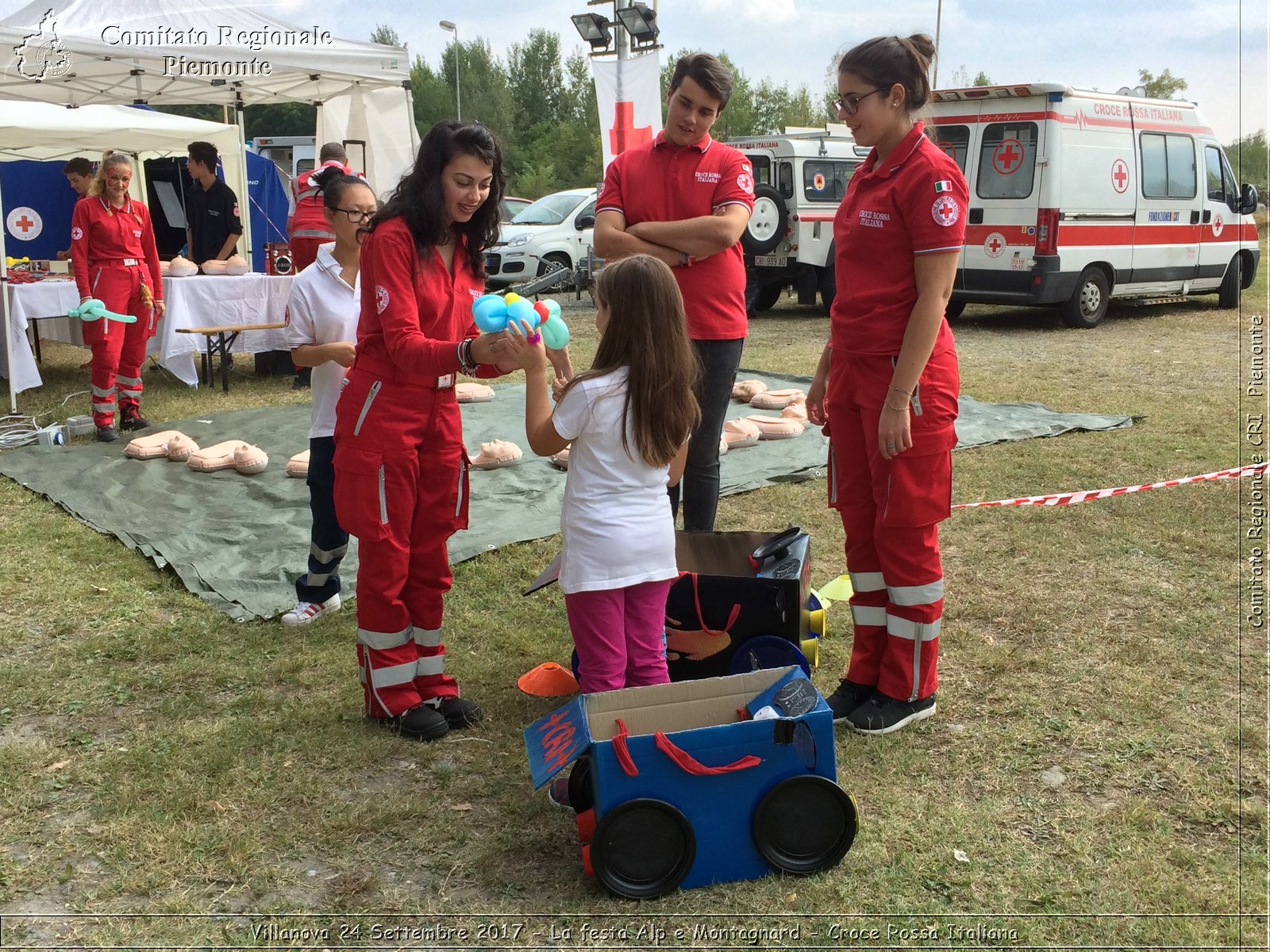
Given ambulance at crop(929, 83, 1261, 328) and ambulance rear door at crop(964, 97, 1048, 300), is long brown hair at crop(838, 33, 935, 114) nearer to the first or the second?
ambulance at crop(929, 83, 1261, 328)

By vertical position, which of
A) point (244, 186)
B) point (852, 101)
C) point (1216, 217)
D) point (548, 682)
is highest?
point (244, 186)

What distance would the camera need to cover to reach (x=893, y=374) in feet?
9.93

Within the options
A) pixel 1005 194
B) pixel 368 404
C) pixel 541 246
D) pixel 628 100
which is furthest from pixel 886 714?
pixel 541 246

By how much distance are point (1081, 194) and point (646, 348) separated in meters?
11.0

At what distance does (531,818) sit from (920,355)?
1645 mm

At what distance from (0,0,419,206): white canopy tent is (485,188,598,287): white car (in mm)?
3527

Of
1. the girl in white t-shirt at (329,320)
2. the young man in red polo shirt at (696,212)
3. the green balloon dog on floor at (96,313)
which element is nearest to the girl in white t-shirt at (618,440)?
the young man in red polo shirt at (696,212)

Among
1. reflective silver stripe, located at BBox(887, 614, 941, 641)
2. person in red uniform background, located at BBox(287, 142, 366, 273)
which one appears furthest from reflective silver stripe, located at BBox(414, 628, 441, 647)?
person in red uniform background, located at BBox(287, 142, 366, 273)

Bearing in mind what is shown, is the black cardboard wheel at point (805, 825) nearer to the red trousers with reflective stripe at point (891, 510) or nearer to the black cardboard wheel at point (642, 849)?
the black cardboard wheel at point (642, 849)

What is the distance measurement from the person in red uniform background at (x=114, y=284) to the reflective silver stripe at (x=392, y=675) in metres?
5.01

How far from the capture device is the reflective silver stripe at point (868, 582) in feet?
11.0

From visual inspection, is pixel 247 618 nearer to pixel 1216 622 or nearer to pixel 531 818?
pixel 531 818

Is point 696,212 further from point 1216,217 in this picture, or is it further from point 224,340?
point 1216,217

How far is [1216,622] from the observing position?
4.07m
